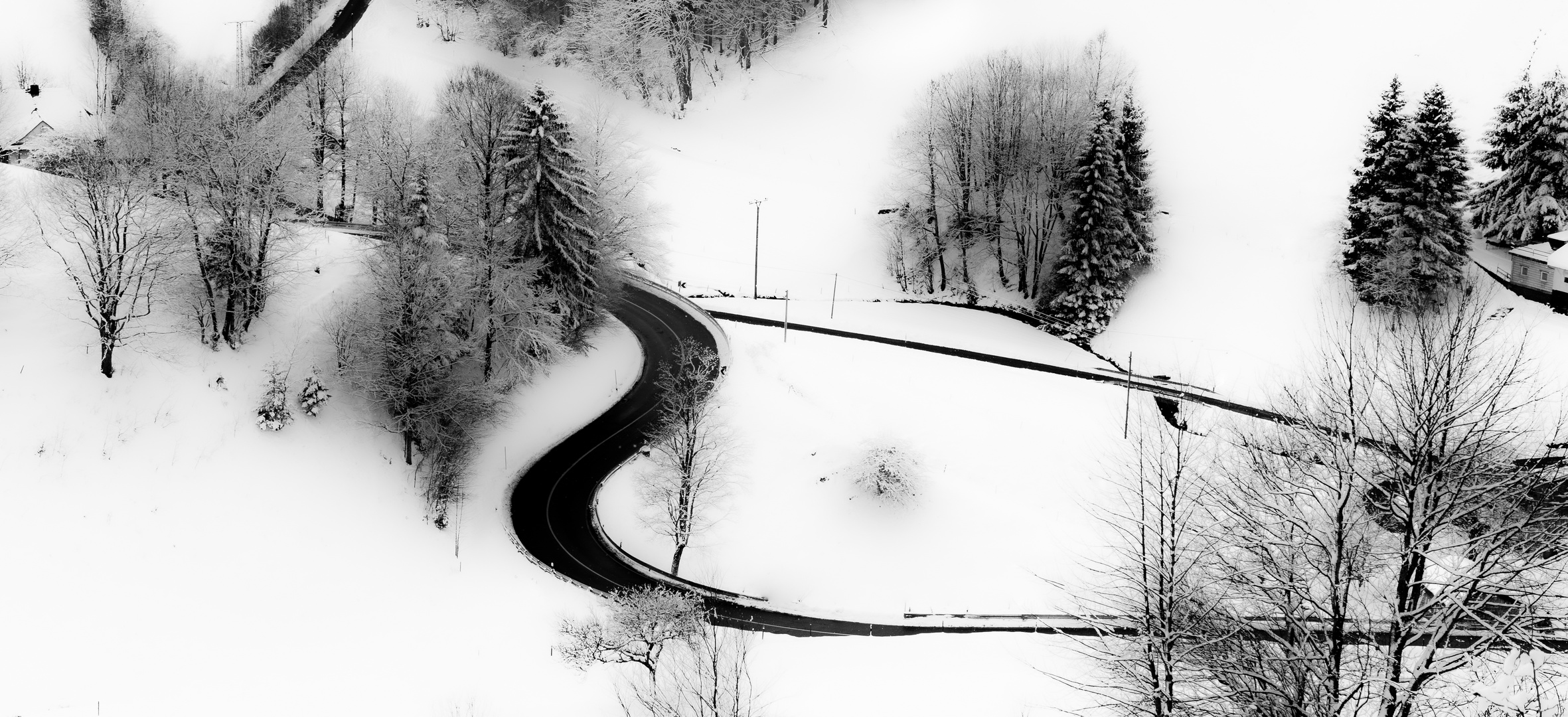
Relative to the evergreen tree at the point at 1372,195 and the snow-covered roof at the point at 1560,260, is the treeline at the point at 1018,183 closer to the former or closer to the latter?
the evergreen tree at the point at 1372,195

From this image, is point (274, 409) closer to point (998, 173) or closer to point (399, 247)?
point (399, 247)

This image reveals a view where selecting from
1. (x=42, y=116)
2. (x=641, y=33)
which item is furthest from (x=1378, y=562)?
(x=42, y=116)

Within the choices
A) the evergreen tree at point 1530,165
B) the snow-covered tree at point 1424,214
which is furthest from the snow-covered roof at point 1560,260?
the snow-covered tree at point 1424,214

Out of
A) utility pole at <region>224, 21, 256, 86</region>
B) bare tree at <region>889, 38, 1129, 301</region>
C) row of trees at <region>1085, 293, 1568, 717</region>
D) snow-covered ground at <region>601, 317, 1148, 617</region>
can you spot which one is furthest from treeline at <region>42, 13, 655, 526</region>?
row of trees at <region>1085, 293, 1568, 717</region>

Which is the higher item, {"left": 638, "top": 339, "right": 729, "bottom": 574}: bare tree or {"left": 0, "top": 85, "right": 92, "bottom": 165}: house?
{"left": 0, "top": 85, "right": 92, "bottom": 165}: house

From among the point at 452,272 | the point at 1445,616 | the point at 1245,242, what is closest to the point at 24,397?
the point at 452,272

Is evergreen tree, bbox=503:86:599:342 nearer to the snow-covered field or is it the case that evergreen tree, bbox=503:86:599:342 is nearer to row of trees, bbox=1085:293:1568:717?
the snow-covered field
